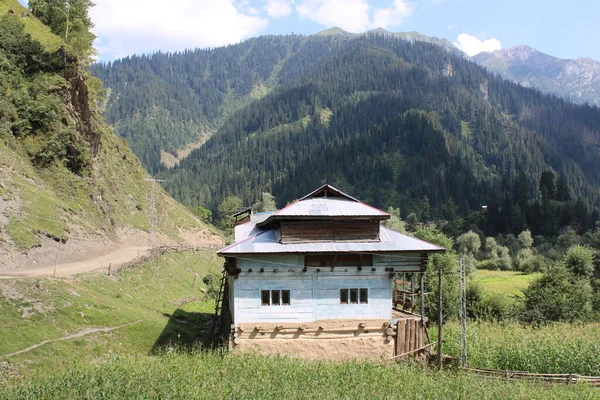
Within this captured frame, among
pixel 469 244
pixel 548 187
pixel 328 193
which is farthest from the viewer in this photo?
pixel 548 187

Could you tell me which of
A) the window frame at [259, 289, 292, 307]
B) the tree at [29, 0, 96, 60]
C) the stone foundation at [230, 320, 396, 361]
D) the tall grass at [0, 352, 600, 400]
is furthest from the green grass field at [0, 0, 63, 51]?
the tall grass at [0, 352, 600, 400]

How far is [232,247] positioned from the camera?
27.5m

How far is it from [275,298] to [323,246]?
4.09m

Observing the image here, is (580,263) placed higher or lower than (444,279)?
higher

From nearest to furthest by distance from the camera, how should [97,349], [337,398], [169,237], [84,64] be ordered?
[337,398] → [97,349] → [84,64] → [169,237]

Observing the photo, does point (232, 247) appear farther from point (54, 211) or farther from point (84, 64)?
point (84, 64)

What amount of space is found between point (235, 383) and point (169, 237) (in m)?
63.0

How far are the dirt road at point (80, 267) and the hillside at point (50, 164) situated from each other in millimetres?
1052

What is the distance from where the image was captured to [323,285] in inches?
1129

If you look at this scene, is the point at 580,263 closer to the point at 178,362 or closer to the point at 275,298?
the point at 275,298

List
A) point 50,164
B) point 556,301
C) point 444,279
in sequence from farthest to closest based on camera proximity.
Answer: point 50,164 < point 444,279 < point 556,301

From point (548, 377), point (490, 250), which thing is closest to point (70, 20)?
point (548, 377)

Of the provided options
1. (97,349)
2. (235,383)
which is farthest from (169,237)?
(235,383)

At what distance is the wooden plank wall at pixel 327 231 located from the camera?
28.8 meters
